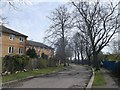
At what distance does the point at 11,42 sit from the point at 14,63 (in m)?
28.9

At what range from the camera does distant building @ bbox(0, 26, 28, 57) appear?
2248 inches

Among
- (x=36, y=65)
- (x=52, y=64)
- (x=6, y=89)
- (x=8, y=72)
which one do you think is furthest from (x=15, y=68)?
(x=52, y=64)

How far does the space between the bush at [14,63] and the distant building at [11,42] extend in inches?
772

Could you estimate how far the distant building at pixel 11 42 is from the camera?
187ft

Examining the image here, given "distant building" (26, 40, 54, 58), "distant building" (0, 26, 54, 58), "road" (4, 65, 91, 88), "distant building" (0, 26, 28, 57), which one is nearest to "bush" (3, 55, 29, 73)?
"road" (4, 65, 91, 88)

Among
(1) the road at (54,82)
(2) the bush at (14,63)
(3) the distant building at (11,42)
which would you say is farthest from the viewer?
(3) the distant building at (11,42)

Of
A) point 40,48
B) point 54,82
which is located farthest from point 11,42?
point 54,82

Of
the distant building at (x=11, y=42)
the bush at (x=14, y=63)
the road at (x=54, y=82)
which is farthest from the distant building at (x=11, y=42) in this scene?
the road at (x=54, y=82)

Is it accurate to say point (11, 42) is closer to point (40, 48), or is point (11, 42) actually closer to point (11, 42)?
point (11, 42)

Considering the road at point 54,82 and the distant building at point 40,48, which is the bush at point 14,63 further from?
the distant building at point 40,48

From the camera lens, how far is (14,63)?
3247 centimetres

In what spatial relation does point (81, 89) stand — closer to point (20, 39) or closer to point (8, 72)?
point (8, 72)

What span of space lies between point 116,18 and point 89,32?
623 cm

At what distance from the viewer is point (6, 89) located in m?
15.6
